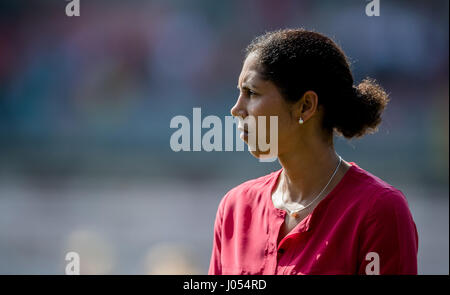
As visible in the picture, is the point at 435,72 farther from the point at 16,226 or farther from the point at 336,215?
the point at 336,215

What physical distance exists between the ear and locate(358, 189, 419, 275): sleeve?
41cm

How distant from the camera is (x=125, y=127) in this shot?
395 inches

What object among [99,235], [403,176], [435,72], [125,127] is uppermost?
[435,72]

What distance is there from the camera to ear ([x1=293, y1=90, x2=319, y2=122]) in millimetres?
2049

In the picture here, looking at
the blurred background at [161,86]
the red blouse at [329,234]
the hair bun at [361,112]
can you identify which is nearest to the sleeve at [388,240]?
the red blouse at [329,234]

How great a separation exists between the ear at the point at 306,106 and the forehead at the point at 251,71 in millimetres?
175

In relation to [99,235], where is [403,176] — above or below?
above

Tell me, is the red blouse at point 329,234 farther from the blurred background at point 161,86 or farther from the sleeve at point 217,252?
the blurred background at point 161,86

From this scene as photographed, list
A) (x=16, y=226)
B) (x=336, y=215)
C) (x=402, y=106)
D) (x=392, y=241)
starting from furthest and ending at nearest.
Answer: (x=402, y=106)
(x=16, y=226)
(x=336, y=215)
(x=392, y=241)

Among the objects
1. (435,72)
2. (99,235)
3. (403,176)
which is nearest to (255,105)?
(99,235)

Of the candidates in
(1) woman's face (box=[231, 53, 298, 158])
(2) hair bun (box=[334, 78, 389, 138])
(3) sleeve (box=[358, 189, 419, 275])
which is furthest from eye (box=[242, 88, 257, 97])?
(3) sleeve (box=[358, 189, 419, 275])

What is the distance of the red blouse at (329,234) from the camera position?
1.78m

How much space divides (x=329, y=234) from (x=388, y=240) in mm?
200
